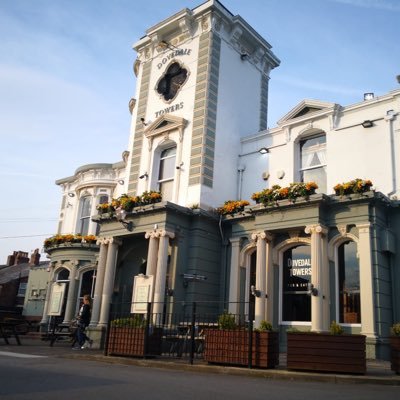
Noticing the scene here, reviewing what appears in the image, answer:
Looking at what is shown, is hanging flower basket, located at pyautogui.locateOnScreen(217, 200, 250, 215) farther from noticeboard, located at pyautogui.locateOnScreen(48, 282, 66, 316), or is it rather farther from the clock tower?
noticeboard, located at pyautogui.locateOnScreen(48, 282, 66, 316)

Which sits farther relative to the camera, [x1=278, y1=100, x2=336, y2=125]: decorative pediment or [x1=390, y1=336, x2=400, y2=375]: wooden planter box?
[x1=278, y1=100, x2=336, y2=125]: decorative pediment

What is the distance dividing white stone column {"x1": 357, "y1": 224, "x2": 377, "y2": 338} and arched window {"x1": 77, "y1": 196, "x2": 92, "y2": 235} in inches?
629

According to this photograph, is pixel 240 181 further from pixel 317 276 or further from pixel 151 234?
pixel 317 276

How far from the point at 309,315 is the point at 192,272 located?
432 centimetres

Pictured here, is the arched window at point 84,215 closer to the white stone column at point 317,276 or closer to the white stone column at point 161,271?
the white stone column at point 161,271

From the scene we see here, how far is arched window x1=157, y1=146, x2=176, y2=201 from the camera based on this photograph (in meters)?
19.5

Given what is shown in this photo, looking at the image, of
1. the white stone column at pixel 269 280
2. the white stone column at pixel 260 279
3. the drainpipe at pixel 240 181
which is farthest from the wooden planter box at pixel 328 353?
the drainpipe at pixel 240 181

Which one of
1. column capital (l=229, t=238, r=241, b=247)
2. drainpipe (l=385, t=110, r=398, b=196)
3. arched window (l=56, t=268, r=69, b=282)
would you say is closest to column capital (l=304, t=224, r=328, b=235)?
drainpipe (l=385, t=110, r=398, b=196)

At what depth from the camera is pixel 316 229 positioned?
14.5m

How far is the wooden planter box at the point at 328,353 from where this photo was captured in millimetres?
8867

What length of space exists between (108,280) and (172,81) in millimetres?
9243

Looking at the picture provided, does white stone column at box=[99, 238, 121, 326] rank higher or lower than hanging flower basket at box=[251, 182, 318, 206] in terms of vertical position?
lower

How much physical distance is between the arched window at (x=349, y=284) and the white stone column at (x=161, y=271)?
19.0ft

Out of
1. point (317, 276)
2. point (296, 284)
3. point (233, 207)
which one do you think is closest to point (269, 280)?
point (296, 284)
